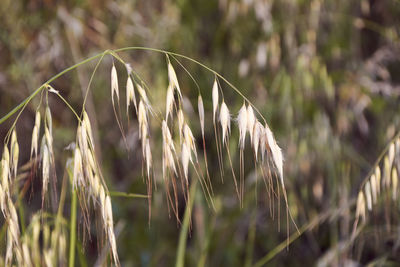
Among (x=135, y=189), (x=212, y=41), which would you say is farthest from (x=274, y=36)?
(x=135, y=189)

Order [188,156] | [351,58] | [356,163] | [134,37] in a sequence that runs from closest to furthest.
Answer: [188,156], [356,163], [351,58], [134,37]

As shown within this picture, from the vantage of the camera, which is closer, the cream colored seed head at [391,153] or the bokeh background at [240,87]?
the cream colored seed head at [391,153]

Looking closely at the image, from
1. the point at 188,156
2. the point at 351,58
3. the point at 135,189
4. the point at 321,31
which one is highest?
the point at 321,31

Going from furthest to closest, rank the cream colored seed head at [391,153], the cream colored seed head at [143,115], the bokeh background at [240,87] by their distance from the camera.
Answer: the bokeh background at [240,87] < the cream colored seed head at [391,153] < the cream colored seed head at [143,115]

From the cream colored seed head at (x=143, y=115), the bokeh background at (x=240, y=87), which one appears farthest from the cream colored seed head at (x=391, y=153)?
the bokeh background at (x=240, y=87)

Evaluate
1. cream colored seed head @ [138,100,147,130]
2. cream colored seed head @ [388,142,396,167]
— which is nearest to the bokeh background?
cream colored seed head @ [388,142,396,167]

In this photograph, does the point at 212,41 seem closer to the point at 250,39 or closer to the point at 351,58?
the point at 250,39

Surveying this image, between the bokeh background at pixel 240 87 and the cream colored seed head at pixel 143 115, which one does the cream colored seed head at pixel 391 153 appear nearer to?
the cream colored seed head at pixel 143 115

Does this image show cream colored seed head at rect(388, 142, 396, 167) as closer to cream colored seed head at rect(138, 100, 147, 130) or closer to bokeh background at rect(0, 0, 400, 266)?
cream colored seed head at rect(138, 100, 147, 130)

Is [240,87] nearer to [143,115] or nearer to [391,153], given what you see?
[391,153]
